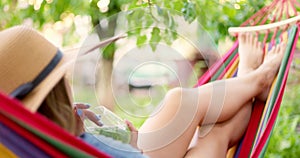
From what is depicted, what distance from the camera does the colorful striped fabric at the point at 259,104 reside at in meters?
1.96

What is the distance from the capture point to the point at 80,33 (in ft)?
10.7

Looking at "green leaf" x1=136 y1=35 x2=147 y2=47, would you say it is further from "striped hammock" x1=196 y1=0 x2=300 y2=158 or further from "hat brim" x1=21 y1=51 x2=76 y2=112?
"hat brim" x1=21 y1=51 x2=76 y2=112

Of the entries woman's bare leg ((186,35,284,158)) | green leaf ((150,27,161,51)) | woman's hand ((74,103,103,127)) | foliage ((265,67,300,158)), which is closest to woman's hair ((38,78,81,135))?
woman's hand ((74,103,103,127))

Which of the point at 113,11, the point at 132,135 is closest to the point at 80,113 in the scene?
the point at 132,135

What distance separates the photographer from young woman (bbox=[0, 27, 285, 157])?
117cm

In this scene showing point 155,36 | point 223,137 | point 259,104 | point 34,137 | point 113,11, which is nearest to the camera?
point 34,137

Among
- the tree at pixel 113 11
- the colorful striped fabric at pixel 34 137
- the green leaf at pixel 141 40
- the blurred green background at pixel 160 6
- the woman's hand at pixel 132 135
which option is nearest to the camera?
the colorful striped fabric at pixel 34 137

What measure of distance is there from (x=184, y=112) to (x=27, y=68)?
71cm

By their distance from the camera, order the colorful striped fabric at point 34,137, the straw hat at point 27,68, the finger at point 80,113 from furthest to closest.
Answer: the finger at point 80,113, the straw hat at point 27,68, the colorful striped fabric at point 34,137

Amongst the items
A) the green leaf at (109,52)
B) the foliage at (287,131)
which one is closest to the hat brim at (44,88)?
the green leaf at (109,52)

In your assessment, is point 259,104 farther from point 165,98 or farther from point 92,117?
point 92,117

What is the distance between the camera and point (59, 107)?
3.99ft

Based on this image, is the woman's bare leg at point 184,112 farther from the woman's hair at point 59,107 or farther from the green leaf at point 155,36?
the woman's hair at point 59,107

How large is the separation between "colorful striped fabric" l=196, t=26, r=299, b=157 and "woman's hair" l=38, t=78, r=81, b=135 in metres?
0.86
